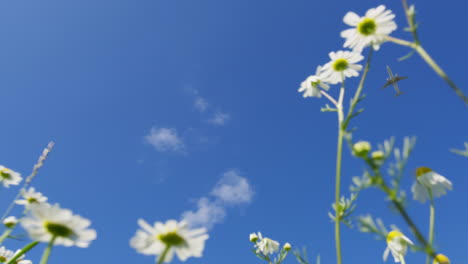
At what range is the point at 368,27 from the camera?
2232 millimetres

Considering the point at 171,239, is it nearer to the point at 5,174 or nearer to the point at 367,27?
the point at 367,27

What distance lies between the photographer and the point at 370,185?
3.69ft

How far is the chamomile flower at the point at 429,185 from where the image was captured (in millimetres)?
2104

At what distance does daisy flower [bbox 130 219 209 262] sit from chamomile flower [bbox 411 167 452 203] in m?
1.46

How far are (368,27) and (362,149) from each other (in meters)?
1.32

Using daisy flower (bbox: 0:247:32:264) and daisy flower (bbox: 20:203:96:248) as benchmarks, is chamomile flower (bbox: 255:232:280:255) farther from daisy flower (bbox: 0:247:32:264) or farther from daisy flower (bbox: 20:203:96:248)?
daisy flower (bbox: 20:203:96:248)

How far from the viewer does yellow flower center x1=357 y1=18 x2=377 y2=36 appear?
7.24 feet

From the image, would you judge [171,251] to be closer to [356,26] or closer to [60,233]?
[60,233]

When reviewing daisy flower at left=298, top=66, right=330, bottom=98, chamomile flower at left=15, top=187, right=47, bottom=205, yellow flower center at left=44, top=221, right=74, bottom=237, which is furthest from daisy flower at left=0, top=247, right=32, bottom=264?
daisy flower at left=298, top=66, right=330, bottom=98

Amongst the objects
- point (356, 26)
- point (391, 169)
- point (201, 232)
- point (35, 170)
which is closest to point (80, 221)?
point (201, 232)

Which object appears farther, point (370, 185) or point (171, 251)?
point (171, 251)

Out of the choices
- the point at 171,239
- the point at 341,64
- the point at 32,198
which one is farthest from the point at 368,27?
the point at 32,198

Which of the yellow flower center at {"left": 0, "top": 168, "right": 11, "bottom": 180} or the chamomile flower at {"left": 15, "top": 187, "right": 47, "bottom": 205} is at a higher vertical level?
the yellow flower center at {"left": 0, "top": 168, "right": 11, "bottom": 180}

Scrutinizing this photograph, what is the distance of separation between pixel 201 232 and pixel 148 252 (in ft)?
0.70
